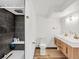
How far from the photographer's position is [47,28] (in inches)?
189

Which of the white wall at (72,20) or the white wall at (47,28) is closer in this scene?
the white wall at (72,20)

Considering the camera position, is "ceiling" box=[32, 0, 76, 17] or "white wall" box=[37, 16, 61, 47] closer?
"ceiling" box=[32, 0, 76, 17]

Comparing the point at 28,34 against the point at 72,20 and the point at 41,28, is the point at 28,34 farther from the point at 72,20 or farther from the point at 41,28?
the point at 41,28

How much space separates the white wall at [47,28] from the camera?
15.5 ft

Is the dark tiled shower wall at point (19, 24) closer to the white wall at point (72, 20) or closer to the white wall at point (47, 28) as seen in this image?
the white wall at point (47, 28)

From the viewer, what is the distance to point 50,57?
3.62 meters

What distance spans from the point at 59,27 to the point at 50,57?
1560mm

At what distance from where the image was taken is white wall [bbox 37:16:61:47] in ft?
15.5

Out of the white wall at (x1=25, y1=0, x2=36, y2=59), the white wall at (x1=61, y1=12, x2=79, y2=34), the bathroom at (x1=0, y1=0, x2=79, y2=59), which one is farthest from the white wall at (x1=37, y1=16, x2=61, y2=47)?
the white wall at (x1=25, y1=0, x2=36, y2=59)

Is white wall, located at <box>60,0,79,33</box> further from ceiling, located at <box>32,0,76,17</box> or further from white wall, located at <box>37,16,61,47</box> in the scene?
white wall, located at <box>37,16,61,47</box>

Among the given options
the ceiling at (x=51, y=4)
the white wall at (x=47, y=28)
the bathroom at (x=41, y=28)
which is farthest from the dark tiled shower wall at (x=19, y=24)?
the white wall at (x=47, y=28)

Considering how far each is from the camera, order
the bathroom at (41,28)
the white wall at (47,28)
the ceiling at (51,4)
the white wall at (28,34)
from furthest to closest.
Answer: the white wall at (47,28) < the ceiling at (51,4) < the bathroom at (41,28) < the white wall at (28,34)

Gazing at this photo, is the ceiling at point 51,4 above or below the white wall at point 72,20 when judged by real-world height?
above

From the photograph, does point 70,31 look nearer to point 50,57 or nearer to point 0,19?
point 50,57
